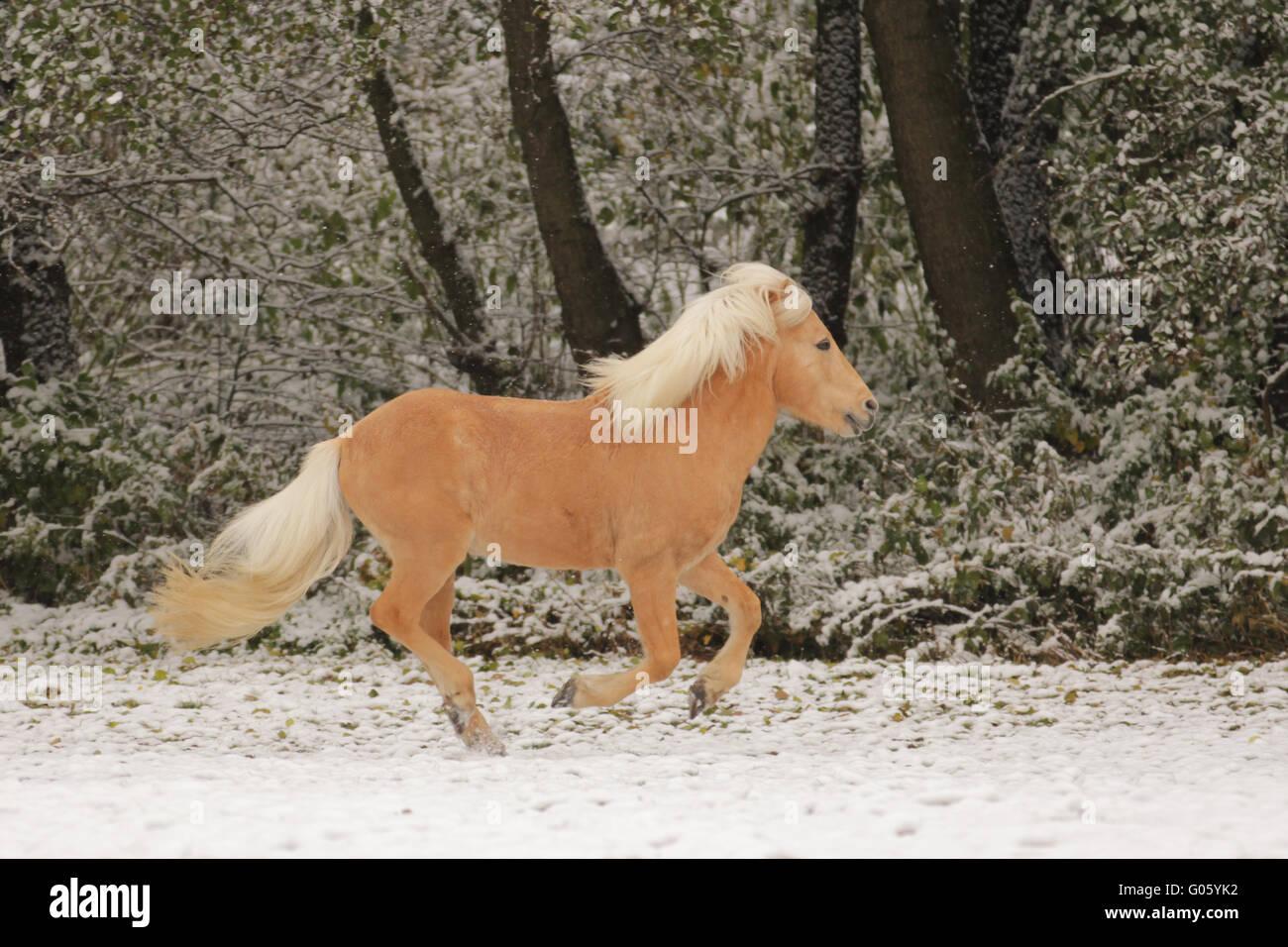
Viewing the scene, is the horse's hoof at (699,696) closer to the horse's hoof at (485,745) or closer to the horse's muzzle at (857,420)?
the horse's hoof at (485,745)

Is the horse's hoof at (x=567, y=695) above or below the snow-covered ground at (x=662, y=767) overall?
above

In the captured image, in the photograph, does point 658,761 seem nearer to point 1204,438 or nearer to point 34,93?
point 1204,438

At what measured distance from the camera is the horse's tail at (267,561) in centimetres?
591

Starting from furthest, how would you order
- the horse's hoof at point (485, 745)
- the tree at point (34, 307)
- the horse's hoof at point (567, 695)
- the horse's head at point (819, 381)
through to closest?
the tree at point (34, 307), the horse's head at point (819, 381), the horse's hoof at point (485, 745), the horse's hoof at point (567, 695)

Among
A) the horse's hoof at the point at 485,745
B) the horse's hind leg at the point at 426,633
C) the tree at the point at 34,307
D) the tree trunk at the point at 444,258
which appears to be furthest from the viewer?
the tree trunk at the point at 444,258

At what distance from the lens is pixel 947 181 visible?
32.6ft

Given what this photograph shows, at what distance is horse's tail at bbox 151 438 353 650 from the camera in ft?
19.4

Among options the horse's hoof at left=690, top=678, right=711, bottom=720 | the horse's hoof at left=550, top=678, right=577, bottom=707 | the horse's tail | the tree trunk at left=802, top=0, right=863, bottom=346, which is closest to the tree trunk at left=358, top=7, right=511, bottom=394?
the tree trunk at left=802, top=0, right=863, bottom=346

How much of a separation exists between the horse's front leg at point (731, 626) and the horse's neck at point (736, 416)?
0.45m

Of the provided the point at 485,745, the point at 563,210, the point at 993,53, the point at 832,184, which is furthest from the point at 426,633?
the point at 993,53

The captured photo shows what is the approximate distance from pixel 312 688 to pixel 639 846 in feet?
13.8

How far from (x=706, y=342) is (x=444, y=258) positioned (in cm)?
580

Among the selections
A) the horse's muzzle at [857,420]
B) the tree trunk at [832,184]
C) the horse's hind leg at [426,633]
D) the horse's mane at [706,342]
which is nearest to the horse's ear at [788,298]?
the horse's mane at [706,342]

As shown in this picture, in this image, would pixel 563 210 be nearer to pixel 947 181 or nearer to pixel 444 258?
pixel 444 258
